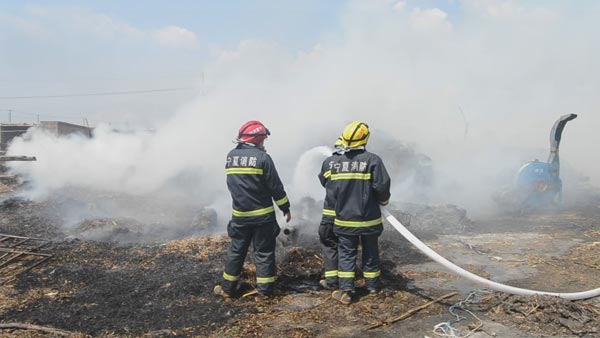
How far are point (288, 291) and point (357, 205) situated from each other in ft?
4.37

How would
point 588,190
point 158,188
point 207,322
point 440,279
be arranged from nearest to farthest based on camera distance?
1. point 207,322
2. point 440,279
3. point 158,188
4. point 588,190

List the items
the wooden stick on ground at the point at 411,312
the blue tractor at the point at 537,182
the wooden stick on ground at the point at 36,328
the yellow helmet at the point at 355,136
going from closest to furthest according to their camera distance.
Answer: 1. the wooden stick on ground at the point at 36,328
2. the wooden stick on ground at the point at 411,312
3. the yellow helmet at the point at 355,136
4. the blue tractor at the point at 537,182

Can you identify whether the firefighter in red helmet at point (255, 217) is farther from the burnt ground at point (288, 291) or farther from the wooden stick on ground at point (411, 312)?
the wooden stick on ground at point (411, 312)

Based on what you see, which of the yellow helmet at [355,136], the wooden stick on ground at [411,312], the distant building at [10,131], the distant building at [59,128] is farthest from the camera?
the distant building at [10,131]

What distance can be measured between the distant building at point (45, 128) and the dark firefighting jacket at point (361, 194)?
53.2 feet

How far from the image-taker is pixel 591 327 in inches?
151

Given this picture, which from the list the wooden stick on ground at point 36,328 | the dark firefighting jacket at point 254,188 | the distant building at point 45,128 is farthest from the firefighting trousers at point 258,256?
the distant building at point 45,128

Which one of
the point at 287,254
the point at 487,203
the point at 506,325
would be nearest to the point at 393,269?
the point at 287,254

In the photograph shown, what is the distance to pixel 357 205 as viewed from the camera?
4793 millimetres

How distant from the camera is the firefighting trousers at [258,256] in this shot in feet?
15.9

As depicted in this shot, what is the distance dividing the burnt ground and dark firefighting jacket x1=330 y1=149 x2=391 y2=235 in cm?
80

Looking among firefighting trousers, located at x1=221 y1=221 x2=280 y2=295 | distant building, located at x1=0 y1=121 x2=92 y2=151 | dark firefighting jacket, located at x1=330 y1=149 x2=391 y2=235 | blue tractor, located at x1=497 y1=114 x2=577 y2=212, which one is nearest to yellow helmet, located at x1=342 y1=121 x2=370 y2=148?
dark firefighting jacket, located at x1=330 y1=149 x2=391 y2=235

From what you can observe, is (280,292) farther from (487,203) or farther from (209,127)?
(209,127)

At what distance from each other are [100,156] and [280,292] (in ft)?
38.9
